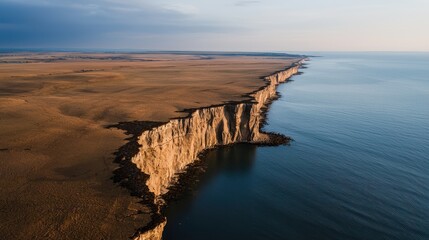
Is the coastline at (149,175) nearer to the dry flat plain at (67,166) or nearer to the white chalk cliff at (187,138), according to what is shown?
the white chalk cliff at (187,138)

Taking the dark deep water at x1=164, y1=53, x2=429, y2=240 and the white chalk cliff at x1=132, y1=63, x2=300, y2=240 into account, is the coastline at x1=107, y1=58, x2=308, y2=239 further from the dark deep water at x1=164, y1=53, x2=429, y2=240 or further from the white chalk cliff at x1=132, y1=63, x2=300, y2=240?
the dark deep water at x1=164, y1=53, x2=429, y2=240

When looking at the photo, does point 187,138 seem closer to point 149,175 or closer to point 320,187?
point 149,175

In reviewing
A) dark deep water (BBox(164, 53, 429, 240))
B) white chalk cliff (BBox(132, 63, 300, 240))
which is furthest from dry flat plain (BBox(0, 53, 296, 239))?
dark deep water (BBox(164, 53, 429, 240))

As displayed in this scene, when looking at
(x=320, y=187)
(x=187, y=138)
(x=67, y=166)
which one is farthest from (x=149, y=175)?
(x=320, y=187)

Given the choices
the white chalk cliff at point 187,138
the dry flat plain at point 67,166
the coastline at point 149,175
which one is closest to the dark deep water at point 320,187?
the coastline at point 149,175

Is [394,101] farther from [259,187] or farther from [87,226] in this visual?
[87,226]

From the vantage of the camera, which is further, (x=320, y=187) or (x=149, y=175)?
(x=320, y=187)

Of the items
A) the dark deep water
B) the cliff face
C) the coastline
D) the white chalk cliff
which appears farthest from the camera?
the cliff face

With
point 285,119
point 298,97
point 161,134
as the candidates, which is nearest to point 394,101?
point 298,97
